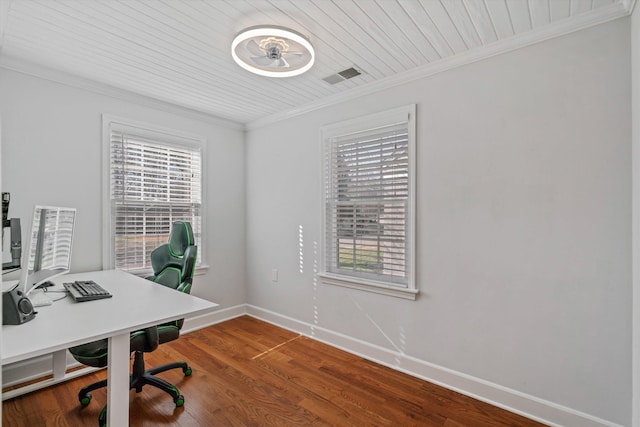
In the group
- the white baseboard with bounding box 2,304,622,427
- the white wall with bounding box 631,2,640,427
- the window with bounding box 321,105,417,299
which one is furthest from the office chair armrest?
the white wall with bounding box 631,2,640,427

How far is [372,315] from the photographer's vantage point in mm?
2871

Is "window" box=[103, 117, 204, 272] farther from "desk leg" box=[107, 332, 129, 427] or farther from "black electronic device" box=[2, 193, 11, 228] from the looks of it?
"desk leg" box=[107, 332, 129, 427]

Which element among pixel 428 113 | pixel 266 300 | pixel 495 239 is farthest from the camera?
pixel 266 300

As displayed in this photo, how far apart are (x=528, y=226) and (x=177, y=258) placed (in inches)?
102

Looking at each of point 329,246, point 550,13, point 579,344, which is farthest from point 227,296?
point 550,13

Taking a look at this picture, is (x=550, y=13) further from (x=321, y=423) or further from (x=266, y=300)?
(x=266, y=300)

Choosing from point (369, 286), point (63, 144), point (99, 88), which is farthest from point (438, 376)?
point (99, 88)

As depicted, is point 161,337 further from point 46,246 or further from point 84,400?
point 46,246

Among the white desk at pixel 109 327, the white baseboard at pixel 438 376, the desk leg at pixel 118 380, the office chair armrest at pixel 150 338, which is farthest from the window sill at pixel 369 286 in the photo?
the desk leg at pixel 118 380

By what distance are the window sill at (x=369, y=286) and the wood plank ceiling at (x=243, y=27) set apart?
5.73 ft

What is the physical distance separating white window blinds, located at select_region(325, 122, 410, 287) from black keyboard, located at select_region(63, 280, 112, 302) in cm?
190

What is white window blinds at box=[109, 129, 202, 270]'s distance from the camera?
303cm

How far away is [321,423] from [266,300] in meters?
1.95

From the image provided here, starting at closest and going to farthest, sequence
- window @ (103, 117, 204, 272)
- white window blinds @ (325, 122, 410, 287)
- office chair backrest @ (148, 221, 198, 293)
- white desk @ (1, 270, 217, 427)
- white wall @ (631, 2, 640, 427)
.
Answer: white desk @ (1, 270, 217, 427)
white wall @ (631, 2, 640, 427)
office chair backrest @ (148, 221, 198, 293)
white window blinds @ (325, 122, 410, 287)
window @ (103, 117, 204, 272)
